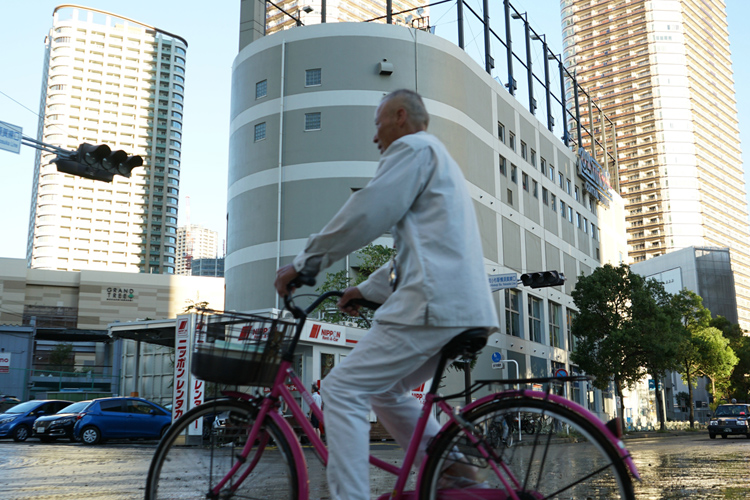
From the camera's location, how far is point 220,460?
3.13m

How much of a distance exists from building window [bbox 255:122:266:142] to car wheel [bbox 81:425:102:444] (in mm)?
18032

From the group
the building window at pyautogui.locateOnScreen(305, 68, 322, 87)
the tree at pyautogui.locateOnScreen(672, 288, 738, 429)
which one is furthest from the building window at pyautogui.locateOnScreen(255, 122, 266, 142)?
the tree at pyautogui.locateOnScreen(672, 288, 738, 429)

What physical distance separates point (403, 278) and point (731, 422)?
2749 cm

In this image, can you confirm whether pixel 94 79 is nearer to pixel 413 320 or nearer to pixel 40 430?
pixel 40 430

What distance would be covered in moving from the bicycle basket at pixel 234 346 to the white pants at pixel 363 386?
299 mm

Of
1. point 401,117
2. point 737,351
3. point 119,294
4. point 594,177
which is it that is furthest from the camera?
point 119,294

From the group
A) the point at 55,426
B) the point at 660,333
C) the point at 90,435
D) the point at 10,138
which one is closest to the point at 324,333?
the point at 90,435

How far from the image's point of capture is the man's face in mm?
2998

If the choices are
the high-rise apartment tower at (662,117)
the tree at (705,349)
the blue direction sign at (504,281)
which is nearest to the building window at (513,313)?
the tree at (705,349)

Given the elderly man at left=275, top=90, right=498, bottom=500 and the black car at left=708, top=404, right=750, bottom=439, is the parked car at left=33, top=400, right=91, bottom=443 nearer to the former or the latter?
the elderly man at left=275, top=90, right=498, bottom=500

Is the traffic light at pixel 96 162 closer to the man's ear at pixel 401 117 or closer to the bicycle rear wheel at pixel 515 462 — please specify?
the man's ear at pixel 401 117

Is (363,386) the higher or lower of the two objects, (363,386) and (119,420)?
the higher

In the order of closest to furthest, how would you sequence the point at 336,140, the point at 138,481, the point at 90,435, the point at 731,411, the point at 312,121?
1. the point at 138,481
2. the point at 90,435
3. the point at 731,411
4. the point at 336,140
5. the point at 312,121

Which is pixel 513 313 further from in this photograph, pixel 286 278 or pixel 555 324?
pixel 286 278
